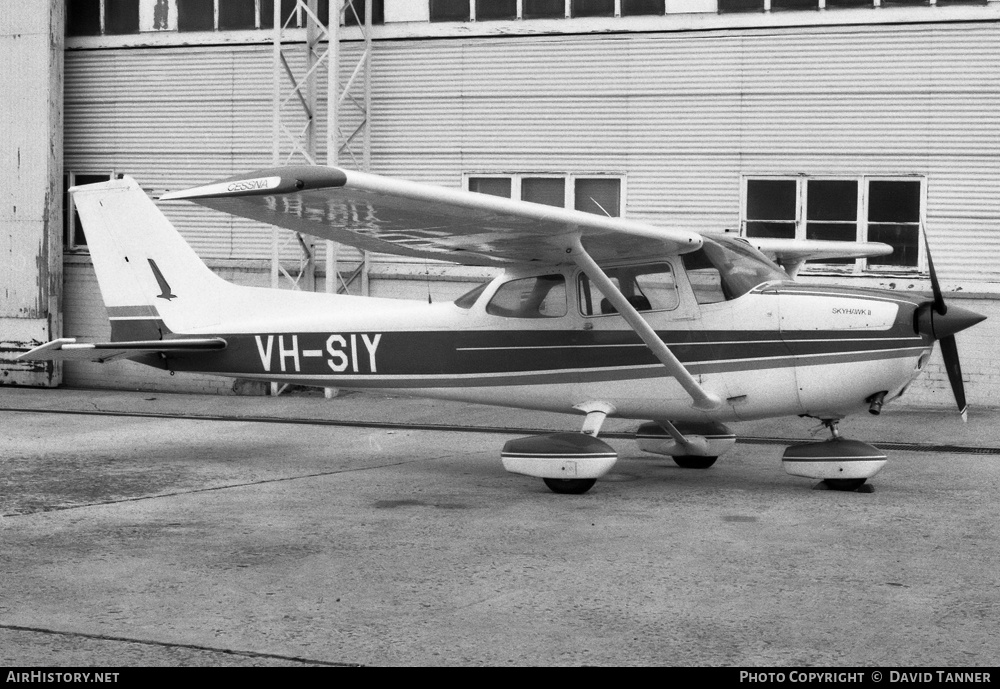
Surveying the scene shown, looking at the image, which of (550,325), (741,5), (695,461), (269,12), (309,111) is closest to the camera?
(550,325)

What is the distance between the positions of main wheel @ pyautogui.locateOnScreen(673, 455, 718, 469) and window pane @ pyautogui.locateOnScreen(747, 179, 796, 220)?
6.65m

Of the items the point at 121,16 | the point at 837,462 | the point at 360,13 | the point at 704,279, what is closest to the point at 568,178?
the point at 360,13

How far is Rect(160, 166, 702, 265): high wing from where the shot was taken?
6852 millimetres

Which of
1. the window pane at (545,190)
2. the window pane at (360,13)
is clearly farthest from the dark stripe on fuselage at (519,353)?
the window pane at (360,13)

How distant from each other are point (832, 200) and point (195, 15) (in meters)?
10.7

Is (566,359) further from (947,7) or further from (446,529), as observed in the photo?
(947,7)

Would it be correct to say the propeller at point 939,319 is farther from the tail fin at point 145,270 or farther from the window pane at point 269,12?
the window pane at point 269,12

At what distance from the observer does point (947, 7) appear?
14.9m

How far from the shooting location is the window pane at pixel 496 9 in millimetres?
16797

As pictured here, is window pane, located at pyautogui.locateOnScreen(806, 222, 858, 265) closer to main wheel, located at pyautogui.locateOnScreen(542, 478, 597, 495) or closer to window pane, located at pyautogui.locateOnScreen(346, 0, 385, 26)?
window pane, located at pyautogui.locateOnScreen(346, 0, 385, 26)

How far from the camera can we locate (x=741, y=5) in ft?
52.0

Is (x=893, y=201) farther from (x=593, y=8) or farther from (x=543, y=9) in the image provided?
(x=543, y=9)

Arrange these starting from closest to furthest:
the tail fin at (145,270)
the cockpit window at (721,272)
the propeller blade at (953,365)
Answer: the propeller blade at (953,365) < the cockpit window at (721,272) < the tail fin at (145,270)

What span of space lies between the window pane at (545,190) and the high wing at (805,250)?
562cm
